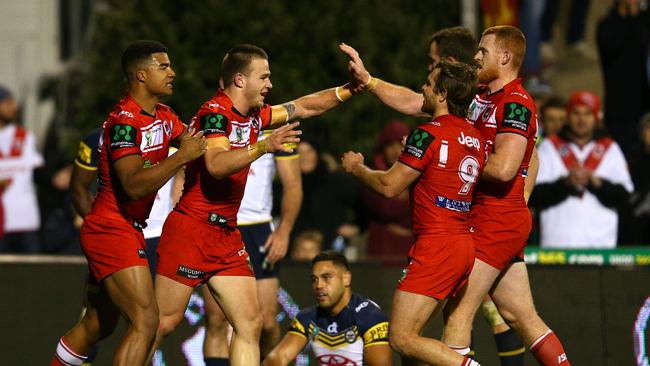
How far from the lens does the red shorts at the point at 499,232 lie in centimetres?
887

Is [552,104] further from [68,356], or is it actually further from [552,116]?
[68,356]

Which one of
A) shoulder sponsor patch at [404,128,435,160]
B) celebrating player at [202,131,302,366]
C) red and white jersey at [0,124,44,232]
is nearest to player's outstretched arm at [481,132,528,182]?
shoulder sponsor patch at [404,128,435,160]

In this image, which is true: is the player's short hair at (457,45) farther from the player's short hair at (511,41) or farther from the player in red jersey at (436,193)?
the player in red jersey at (436,193)

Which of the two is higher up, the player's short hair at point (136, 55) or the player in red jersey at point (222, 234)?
the player's short hair at point (136, 55)

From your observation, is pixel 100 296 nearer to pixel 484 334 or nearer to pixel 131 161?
pixel 131 161

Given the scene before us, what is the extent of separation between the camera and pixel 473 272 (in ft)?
29.0

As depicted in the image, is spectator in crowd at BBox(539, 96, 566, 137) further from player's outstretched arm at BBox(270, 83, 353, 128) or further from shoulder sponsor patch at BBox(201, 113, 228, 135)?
shoulder sponsor patch at BBox(201, 113, 228, 135)

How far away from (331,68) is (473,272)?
7722mm

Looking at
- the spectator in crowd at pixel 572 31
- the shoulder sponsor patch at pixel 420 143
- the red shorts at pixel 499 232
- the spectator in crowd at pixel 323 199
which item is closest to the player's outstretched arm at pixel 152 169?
the shoulder sponsor patch at pixel 420 143

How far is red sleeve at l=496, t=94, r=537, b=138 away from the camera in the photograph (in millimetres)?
8688

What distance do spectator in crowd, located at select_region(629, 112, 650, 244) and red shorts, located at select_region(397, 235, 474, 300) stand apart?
14.8 feet

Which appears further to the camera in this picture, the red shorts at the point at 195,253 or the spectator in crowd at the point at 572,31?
the spectator in crowd at the point at 572,31

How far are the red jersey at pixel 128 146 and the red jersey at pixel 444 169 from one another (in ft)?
5.32

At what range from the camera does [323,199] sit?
13.4 meters
